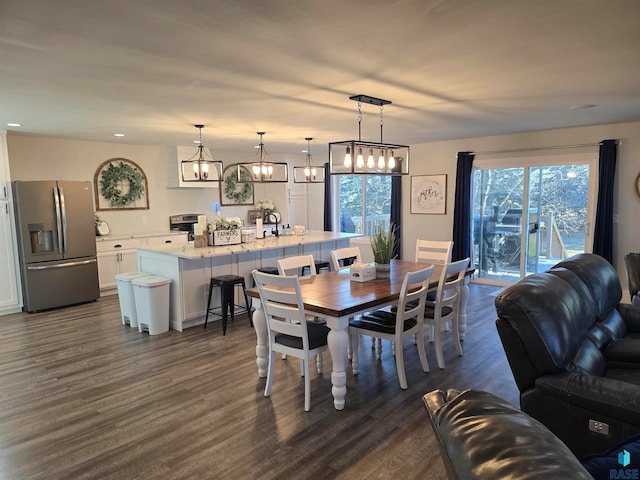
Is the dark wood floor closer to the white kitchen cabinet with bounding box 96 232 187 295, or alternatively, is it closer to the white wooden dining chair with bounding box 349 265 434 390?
the white wooden dining chair with bounding box 349 265 434 390

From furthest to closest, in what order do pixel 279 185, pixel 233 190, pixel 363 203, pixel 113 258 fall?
pixel 279 185 → pixel 363 203 → pixel 233 190 → pixel 113 258

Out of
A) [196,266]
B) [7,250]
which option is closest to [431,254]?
[196,266]

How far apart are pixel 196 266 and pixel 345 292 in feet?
7.64

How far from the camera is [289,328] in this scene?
3.12 metres

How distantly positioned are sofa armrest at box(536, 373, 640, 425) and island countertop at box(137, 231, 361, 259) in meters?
3.70

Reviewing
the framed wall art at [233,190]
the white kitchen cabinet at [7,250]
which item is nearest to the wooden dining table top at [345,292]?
the white kitchen cabinet at [7,250]

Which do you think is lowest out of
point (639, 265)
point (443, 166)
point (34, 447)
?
point (34, 447)

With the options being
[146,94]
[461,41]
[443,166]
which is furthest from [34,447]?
[443,166]

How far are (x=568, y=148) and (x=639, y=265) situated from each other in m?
2.61

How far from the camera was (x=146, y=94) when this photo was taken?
368cm

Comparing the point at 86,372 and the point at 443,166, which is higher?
the point at 443,166

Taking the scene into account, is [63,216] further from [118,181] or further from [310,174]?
[310,174]

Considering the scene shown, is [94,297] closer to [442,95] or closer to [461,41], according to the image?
[442,95]

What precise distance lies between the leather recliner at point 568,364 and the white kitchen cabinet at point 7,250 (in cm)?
618
